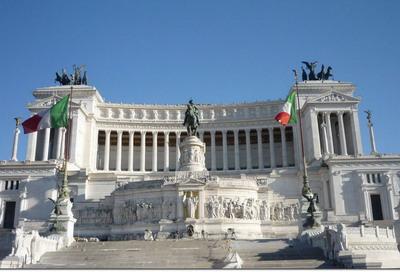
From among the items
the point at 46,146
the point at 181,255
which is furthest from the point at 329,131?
the point at 181,255

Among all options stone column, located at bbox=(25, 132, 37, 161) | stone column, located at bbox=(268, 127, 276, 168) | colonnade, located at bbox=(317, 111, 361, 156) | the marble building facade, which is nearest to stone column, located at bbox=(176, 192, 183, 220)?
the marble building facade

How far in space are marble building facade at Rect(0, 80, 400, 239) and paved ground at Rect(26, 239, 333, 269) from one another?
11.2 m

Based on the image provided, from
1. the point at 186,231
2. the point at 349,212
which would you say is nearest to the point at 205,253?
the point at 186,231

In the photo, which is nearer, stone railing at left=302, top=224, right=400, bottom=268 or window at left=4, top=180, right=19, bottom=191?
stone railing at left=302, top=224, right=400, bottom=268

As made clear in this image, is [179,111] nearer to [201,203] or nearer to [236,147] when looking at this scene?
[236,147]

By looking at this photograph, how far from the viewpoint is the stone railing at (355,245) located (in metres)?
25.3

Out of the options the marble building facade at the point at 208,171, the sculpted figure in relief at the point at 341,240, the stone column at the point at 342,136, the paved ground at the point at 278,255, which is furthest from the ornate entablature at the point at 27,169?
the stone column at the point at 342,136

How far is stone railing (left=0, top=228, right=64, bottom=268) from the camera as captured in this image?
26.7 m

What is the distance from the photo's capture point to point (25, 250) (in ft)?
92.1

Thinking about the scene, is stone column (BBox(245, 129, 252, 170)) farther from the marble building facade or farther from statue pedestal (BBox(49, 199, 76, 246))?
statue pedestal (BBox(49, 199, 76, 246))

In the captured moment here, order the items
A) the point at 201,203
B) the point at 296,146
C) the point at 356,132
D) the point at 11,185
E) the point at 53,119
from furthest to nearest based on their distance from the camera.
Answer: the point at 296,146 < the point at 356,132 < the point at 11,185 < the point at 201,203 < the point at 53,119

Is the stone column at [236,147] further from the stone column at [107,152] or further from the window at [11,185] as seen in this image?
the window at [11,185]

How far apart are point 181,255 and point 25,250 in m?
9.79

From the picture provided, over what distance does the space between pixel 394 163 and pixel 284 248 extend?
115 ft
